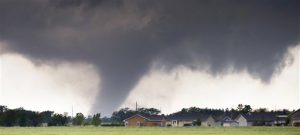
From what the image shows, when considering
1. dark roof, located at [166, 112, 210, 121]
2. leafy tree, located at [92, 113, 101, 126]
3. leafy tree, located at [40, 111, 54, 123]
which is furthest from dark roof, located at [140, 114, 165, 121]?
leafy tree, located at [40, 111, 54, 123]

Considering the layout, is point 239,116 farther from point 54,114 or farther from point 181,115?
point 54,114

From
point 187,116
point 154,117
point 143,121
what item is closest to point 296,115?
point 187,116

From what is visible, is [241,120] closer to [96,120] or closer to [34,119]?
[96,120]

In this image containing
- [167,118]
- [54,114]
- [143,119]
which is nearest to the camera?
[54,114]

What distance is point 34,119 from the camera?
488 feet

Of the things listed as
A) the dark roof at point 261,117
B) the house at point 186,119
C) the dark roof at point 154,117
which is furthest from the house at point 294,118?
the dark roof at point 154,117

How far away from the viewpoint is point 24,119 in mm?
144125

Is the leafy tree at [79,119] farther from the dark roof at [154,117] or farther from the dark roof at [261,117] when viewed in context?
the dark roof at [261,117]

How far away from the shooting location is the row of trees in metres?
142

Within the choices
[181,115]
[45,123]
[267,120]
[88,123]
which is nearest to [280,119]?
[267,120]

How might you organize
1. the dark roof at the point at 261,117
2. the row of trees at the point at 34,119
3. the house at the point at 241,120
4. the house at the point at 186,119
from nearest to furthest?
the row of trees at the point at 34,119 → the dark roof at the point at 261,117 → the house at the point at 241,120 → the house at the point at 186,119

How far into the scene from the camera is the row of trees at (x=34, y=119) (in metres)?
142

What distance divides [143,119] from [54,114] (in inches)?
1177

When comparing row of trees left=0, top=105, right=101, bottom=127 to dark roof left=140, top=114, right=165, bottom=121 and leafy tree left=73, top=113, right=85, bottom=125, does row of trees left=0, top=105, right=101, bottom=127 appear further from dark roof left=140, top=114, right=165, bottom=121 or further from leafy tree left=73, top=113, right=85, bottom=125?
dark roof left=140, top=114, right=165, bottom=121
